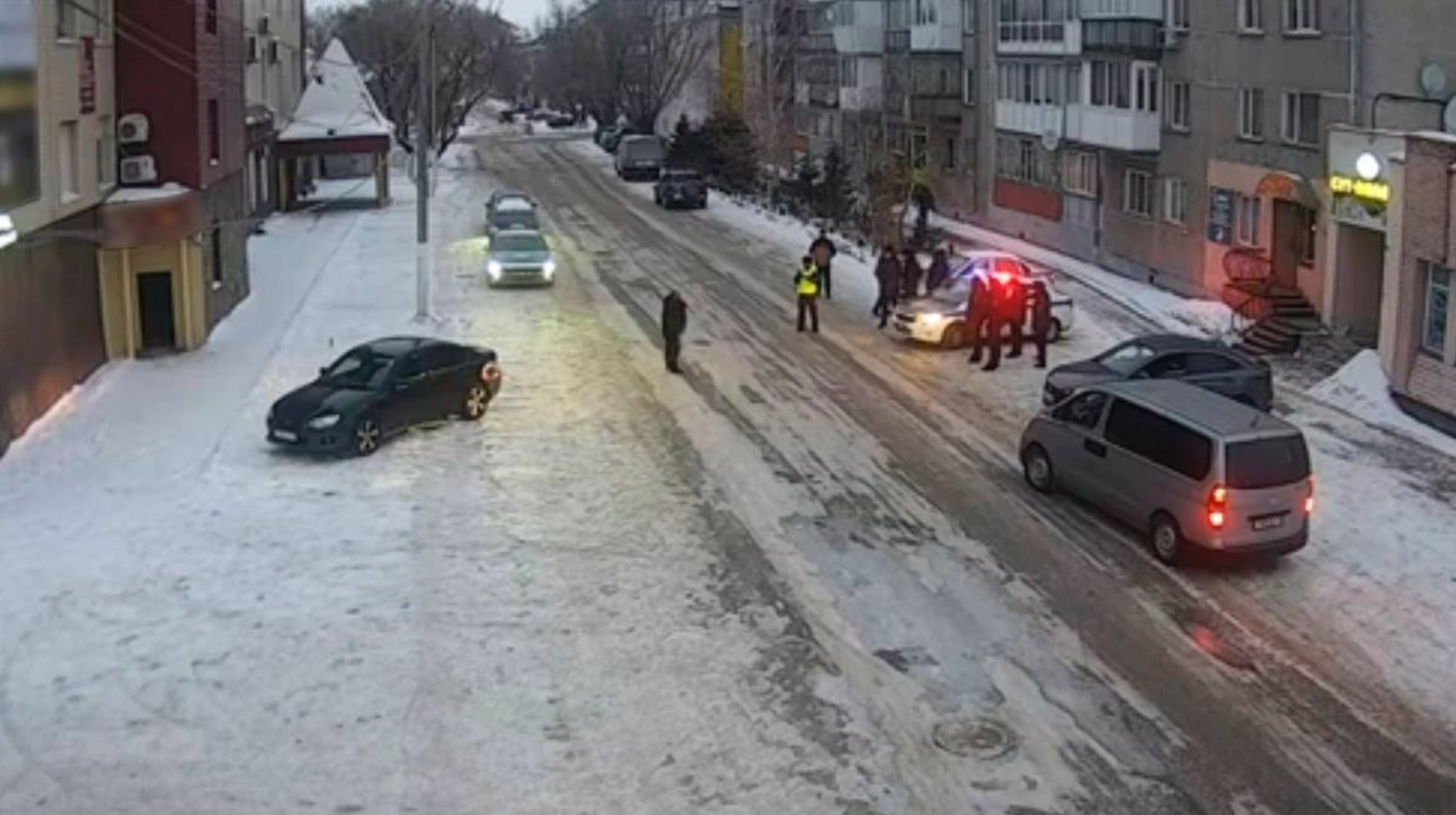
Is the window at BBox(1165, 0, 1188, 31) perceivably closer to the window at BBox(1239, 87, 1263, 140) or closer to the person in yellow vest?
the window at BBox(1239, 87, 1263, 140)

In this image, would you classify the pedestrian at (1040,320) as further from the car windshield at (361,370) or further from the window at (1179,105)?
the window at (1179,105)

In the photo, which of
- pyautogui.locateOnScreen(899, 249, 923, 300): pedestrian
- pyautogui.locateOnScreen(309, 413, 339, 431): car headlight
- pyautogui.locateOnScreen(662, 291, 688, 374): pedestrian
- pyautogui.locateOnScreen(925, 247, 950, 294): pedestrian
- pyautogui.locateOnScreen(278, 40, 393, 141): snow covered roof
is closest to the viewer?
pyautogui.locateOnScreen(309, 413, 339, 431): car headlight

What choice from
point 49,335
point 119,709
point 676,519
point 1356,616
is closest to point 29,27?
point 49,335

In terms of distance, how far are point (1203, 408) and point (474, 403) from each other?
10432 millimetres

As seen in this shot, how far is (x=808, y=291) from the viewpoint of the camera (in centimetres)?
3184

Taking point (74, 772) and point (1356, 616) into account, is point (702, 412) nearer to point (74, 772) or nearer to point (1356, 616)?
point (1356, 616)

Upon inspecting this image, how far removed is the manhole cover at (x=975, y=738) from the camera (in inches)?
495

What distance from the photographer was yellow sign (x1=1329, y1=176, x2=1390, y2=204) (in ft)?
94.7

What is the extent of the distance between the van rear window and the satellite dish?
48.0 feet

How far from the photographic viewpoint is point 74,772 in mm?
12023

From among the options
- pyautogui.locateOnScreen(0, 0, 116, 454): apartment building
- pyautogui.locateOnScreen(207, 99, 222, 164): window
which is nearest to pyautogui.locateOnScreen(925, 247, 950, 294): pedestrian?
pyautogui.locateOnScreen(207, 99, 222, 164): window

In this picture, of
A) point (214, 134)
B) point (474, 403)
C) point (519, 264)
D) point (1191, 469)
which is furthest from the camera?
point (519, 264)

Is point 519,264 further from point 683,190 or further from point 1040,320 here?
point 683,190

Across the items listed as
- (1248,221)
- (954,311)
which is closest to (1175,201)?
(1248,221)
